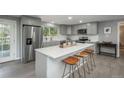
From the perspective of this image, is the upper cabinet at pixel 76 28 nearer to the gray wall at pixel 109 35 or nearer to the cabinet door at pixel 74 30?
the cabinet door at pixel 74 30

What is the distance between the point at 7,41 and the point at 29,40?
105 cm

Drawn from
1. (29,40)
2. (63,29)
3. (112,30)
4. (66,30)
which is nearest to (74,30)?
(66,30)

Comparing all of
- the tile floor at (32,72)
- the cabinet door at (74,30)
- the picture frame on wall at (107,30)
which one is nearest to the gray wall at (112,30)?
the picture frame on wall at (107,30)

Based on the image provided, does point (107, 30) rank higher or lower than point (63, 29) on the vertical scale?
lower

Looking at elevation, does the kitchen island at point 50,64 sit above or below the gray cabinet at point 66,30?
below

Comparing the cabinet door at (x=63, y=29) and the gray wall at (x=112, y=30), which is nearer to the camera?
the gray wall at (x=112, y=30)

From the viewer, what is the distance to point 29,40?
455 centimetres

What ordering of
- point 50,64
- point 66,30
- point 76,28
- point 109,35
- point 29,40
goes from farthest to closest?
point 66,30 → point 76,28 → point 109,35 → point 29,40 → point 50,64

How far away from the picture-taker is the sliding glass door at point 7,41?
14.5 feet

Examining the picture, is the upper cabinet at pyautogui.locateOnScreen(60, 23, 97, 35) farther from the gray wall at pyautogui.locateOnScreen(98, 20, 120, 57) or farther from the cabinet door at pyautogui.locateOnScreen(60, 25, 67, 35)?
the gray wall at pyautogui.locateOnScreen(98, 20, 120, 57)

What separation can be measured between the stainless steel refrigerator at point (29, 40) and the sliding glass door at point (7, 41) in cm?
78

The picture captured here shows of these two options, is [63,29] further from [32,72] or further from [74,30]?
[32,72]

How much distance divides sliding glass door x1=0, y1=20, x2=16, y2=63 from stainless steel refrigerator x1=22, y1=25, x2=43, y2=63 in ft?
2.55

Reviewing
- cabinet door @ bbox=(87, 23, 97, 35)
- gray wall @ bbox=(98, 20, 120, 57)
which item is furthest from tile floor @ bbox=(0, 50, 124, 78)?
cabinet door @ bbox=(87, 23, 97, 35)
